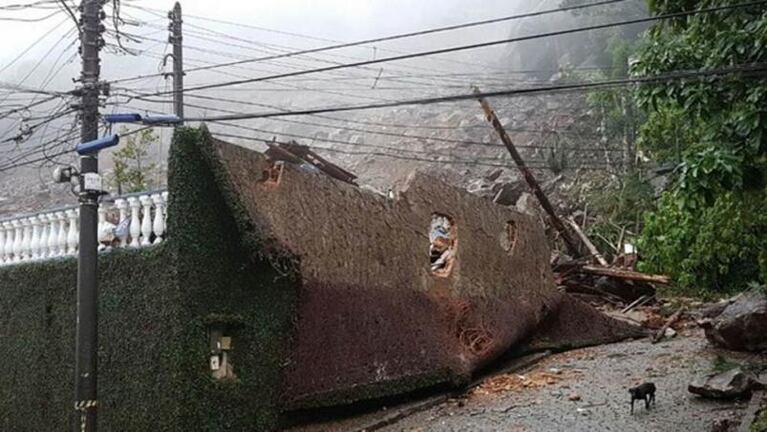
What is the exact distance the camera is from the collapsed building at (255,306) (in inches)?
252

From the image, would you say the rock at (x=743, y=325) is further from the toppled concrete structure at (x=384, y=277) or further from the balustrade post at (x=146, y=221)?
the balustrade post at (x=146, y=221)

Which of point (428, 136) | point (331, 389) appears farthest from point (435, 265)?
point (428, 136)

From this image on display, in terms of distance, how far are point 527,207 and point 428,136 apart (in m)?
27.0

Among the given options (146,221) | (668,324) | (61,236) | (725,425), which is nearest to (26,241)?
(61,236)

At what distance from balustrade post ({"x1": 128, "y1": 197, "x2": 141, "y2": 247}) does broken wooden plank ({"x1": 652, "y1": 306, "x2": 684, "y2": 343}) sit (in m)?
9.57

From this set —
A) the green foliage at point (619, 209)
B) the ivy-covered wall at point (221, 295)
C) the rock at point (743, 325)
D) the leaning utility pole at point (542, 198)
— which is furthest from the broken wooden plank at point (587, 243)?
the ivy-covered wall at point (221, 295)

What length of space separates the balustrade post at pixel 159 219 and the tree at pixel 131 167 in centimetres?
1258

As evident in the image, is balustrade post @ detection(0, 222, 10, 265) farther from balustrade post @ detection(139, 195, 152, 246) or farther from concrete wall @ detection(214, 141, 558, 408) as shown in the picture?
concrete wall @ detection(214, 141, 558, 408)

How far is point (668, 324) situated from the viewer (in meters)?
13.2

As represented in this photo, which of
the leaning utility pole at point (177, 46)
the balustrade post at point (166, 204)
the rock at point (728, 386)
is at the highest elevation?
the leaning utility pole at point (177, 46)

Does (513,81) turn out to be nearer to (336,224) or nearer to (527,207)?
(527,207)

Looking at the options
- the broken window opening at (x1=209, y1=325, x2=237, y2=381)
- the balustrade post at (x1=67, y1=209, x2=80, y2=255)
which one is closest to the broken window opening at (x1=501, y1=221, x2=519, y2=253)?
the broken window opening at (x1=209, y1=325, x2=237, y2=381)

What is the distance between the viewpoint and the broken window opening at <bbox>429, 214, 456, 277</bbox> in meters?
9.35

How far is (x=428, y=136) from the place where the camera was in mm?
40625
